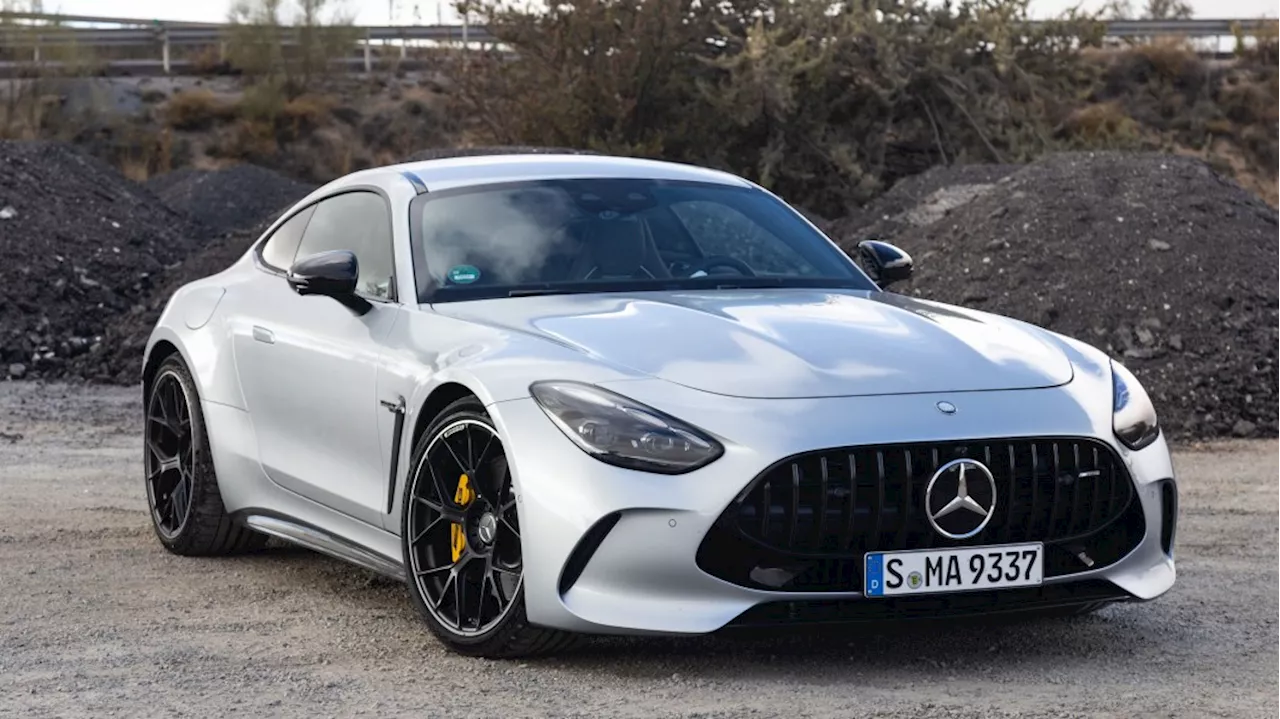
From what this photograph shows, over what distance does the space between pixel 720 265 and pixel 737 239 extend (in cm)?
12

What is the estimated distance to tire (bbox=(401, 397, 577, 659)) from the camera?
18.2ft

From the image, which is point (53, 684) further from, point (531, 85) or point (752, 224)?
point (531, 85)

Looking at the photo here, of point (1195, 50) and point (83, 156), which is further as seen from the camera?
point (1195, 50)

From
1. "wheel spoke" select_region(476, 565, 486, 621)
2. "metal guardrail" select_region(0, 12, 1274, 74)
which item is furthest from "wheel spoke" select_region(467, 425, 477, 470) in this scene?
A: "metal guardrail" select_region(0, 12, 1274, 74)

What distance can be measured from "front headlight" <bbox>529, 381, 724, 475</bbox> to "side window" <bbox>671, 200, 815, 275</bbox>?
61.9 inches

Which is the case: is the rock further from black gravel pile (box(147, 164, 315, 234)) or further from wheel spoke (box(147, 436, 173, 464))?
black gravel pile (box(147, 164, 315, 234))

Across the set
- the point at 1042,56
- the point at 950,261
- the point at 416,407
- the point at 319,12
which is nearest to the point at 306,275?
the point at 416,407

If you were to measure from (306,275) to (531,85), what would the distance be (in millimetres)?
19133

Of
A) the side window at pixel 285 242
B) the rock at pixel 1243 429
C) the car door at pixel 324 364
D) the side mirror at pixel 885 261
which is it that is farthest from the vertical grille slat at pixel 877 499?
the rock at pixel 1243 429

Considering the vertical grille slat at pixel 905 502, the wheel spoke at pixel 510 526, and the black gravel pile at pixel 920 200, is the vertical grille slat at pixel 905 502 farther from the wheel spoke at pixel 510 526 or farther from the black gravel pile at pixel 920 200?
the black gravel pile at pixel 920 200

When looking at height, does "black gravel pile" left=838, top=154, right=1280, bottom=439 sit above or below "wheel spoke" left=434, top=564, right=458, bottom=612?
below

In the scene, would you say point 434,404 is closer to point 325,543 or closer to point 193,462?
point 325,543

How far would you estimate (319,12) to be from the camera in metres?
47.7

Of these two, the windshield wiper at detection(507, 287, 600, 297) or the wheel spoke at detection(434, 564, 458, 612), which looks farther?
the windshield wiper at detection(507, 287, 600, 297)
